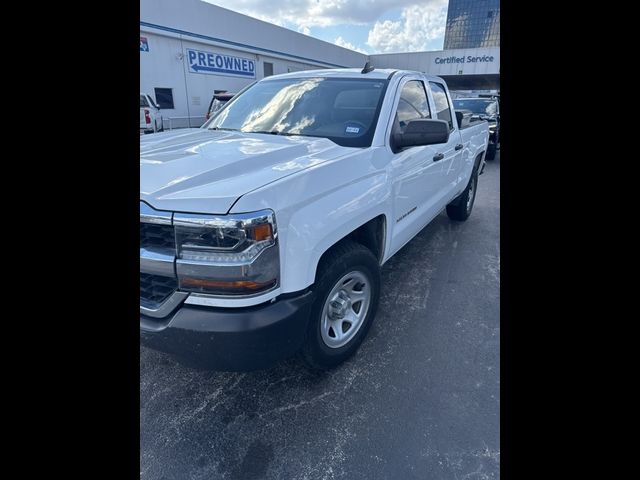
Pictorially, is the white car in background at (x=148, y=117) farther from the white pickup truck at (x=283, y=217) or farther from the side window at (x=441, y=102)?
the side window at (x=441, y=102)

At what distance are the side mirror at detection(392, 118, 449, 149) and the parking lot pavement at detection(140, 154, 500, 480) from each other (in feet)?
4.85

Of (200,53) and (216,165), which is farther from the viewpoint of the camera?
(200,53)

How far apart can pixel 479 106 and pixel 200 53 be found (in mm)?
13864

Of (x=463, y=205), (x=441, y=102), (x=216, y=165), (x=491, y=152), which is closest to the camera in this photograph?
(x=216, y=165)

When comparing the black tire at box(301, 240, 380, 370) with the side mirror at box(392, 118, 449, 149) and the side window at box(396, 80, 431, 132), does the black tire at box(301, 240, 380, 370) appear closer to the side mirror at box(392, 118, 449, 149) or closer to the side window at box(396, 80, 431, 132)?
the side mirror at box(392, 118, 449, 149)

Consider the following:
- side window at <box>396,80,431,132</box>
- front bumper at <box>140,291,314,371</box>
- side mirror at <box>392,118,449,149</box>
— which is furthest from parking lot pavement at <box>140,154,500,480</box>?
side window at <box>396,80,431,132</box>

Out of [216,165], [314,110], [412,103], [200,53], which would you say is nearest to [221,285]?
[216,165]

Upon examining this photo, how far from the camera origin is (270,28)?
890 inches

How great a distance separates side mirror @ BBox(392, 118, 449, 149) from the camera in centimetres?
264

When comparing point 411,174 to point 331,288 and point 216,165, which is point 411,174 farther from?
point 216,165

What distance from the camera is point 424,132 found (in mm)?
2658
